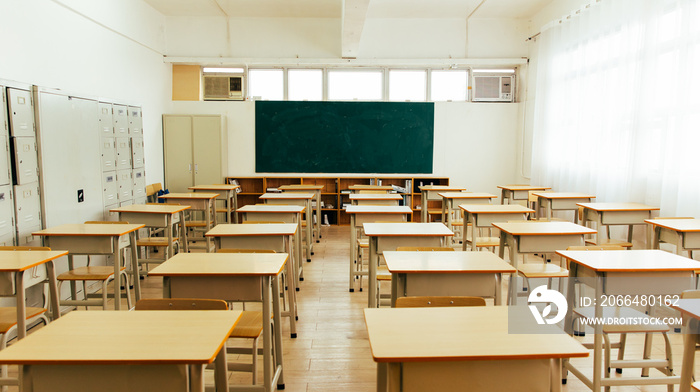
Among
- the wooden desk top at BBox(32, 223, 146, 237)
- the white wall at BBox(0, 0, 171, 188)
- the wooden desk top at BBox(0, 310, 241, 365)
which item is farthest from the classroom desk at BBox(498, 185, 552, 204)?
the wooden desk top at BBox(0, 310, 241, 365)

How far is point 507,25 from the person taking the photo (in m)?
8.79

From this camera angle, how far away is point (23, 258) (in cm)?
296

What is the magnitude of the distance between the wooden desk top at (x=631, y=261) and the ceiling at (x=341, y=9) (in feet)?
17.5

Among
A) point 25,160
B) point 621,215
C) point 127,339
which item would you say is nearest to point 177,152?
point 25,160

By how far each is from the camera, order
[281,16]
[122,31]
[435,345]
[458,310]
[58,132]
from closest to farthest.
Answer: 1. [435,345]
2. [458,310]
3. [58,132]
4. [122,31]
5. [281,16]

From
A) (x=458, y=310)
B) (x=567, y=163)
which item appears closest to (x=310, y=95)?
(x=567, y=163)

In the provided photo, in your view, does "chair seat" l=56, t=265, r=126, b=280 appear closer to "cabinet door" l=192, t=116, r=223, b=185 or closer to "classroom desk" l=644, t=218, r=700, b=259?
"cabinet door" l=192, t=116, r=223, b=185

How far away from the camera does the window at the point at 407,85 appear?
9094 millimetres

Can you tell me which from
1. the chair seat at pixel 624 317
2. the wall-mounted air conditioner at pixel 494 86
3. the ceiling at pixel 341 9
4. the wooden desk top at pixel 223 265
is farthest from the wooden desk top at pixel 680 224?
the wall-mounted air conditioner at pixel 494 86

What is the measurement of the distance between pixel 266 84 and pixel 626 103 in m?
6.20

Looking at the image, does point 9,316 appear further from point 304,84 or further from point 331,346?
point 304,84

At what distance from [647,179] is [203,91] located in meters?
7.47

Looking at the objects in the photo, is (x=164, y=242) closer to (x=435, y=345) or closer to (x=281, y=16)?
(x=435, y=345)

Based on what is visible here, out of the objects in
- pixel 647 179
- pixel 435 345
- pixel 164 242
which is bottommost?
pixel 164 242
